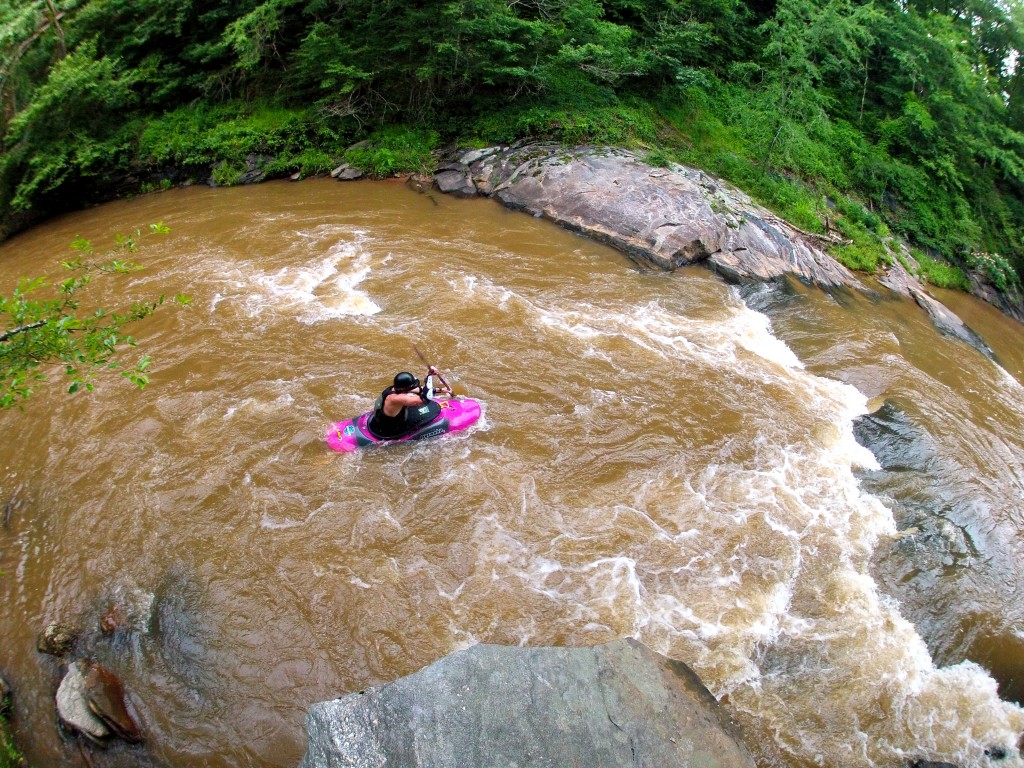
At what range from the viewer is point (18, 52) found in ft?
38.0

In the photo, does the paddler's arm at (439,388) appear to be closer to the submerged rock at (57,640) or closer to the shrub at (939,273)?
the submerged rock at (57,640)

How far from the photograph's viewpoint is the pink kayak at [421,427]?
6.19m

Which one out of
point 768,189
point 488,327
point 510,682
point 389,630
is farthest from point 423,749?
point 768,189

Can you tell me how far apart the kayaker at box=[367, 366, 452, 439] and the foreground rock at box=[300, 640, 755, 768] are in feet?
9.33

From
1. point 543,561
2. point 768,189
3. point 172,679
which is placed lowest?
point 172,679

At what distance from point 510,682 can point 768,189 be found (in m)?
11.3

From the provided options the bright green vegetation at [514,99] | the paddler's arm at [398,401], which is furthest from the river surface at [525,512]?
the bright green vegetation at [514,99]

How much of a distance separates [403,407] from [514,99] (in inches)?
368

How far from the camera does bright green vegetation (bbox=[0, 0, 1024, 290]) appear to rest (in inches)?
466

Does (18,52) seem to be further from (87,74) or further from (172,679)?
(172,679)

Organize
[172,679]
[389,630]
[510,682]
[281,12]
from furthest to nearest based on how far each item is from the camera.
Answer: [281,12]
[389,630]
[172,679]
[510,682]

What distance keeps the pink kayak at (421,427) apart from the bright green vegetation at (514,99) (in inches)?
302

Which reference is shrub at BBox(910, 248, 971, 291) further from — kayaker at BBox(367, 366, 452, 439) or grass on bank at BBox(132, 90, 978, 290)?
kayaker at BBox(367, 366, 452, 439)

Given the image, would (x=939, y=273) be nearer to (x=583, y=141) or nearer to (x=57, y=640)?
(x=583, y=141)
